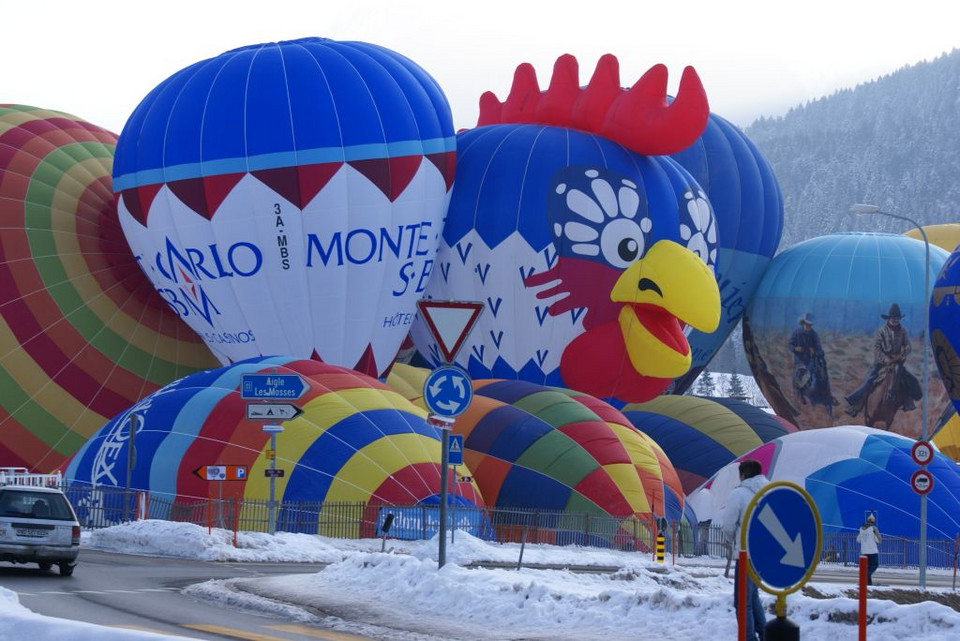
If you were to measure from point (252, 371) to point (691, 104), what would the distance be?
18.6 meters

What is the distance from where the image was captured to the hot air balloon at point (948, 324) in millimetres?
38719

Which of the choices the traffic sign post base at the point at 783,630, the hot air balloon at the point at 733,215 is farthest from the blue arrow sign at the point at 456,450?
the hot air balloon at the point at 733,215

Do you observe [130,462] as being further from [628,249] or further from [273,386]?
[628,249]

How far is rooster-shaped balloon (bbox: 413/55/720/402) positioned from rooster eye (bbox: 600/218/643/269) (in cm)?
3

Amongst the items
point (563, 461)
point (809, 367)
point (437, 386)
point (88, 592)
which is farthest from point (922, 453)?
point (809, 367)

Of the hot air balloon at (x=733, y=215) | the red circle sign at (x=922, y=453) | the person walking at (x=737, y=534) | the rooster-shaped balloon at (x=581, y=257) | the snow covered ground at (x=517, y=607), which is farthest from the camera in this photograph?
the hot air balloon at (x=733, y=215)

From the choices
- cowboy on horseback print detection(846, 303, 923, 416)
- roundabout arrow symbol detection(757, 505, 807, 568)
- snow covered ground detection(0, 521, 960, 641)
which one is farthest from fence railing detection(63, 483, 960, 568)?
cowboy on horseback print detection(846, 303, 923, 416)

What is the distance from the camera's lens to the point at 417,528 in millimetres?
29281

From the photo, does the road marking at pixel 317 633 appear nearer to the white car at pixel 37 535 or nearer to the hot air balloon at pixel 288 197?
the white car at pixel 37 535

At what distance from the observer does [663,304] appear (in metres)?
42.4

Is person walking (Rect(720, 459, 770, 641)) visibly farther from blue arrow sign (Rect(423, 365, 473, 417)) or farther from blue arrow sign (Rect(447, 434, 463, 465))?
blue arrow sign (Rect(447, 434, 463, 465))

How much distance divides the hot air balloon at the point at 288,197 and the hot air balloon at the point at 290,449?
858cm

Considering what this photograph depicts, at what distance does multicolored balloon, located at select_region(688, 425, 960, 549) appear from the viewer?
1430 inches

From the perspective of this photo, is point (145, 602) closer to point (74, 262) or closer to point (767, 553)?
point (767, 553)
